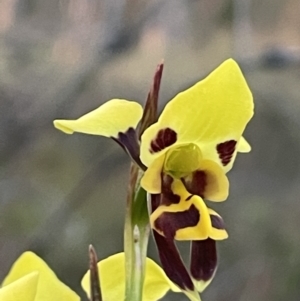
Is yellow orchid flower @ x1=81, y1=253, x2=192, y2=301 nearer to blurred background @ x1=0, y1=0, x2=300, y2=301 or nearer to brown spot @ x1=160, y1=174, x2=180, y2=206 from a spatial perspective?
brown spot @ x1=160, y1=174, x2=180, y2=206

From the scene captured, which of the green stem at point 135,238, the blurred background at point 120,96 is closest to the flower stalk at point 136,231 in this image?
the green stem at point 135,238

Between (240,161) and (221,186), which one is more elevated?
(221,186)

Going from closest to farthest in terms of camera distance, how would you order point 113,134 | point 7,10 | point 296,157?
point 113,134 → point 7,10 → point 296,157

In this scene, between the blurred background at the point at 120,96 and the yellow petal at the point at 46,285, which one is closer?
the yellow petal at the point at 46,285

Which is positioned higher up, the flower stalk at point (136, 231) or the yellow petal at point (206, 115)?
the yellow petal at point (206, 115)

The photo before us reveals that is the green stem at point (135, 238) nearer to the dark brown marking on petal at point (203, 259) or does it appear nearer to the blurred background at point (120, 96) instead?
the dark brown marking on petal at point (203, 259)

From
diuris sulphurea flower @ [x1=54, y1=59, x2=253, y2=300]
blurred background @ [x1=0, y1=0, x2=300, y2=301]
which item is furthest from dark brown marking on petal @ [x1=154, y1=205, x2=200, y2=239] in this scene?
blurred background @ [x1=0, y1=0, x2=300, y2=301]

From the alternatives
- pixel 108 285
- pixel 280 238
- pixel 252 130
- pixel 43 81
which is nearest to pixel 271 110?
pixel 252 130

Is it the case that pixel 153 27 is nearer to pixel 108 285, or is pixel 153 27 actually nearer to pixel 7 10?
pixel 7 10
